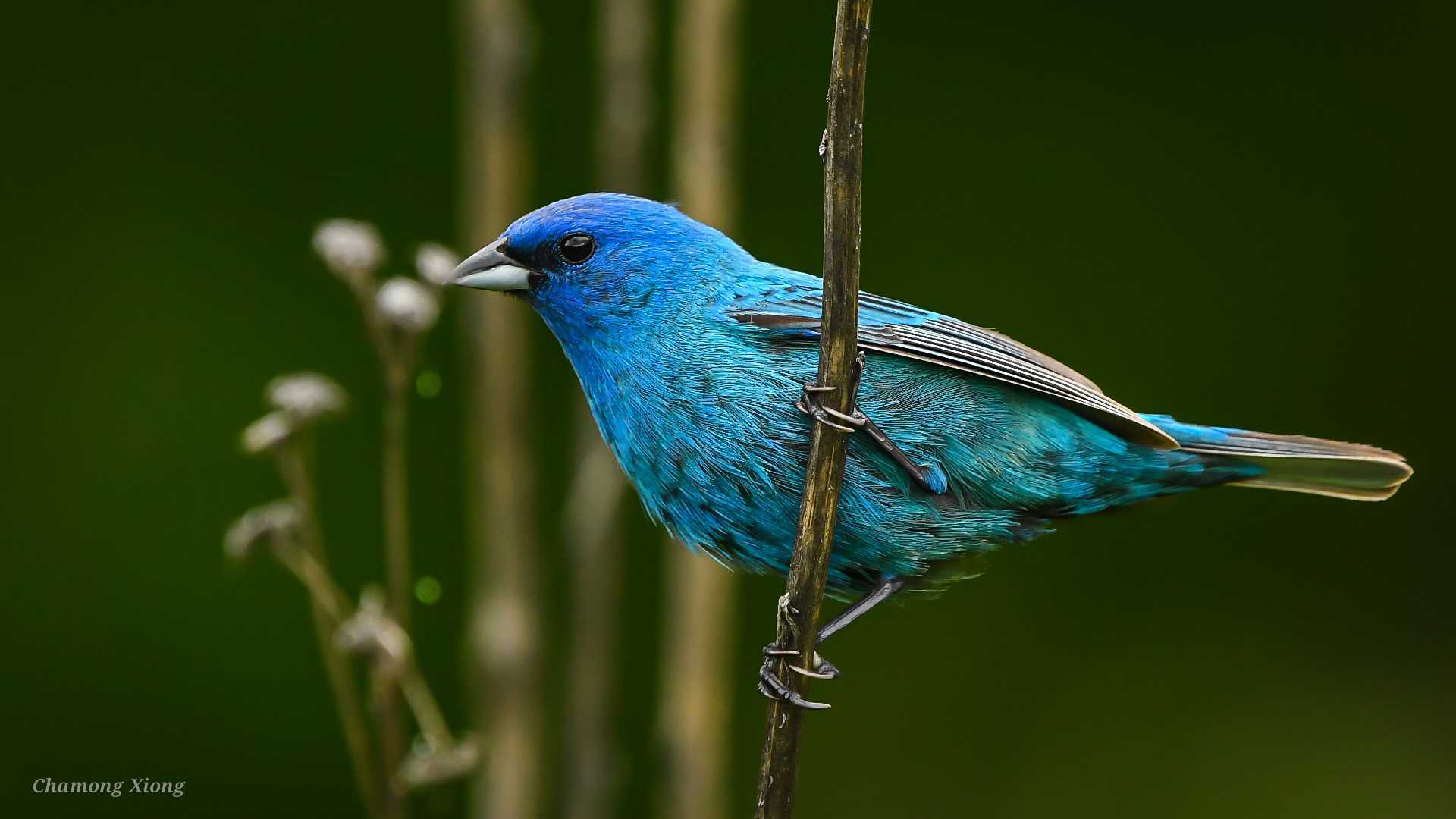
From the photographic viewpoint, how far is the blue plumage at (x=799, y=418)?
9.22 feet

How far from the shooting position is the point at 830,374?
2334mm

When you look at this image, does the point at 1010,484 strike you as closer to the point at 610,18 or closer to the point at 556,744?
the point at 610,18

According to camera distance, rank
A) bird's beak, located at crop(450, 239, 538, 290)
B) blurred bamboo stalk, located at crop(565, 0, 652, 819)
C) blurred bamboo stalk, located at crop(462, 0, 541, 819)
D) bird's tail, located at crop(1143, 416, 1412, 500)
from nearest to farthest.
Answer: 1. bird's beak, located at crop(450, 239, 538, 290)
2. bird's tail, located at crop(1143, 416, 1412, 500)
3. blurred bamboo stalk, located at crop(462, 0, 541, 819)
4. blurred bamboo stalk, located at crop(565, 0, 652, 819)

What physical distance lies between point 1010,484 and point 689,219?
92 cm

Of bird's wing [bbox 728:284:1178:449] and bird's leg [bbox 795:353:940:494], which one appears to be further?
bird's wing [bbox 728:284:1178:449]

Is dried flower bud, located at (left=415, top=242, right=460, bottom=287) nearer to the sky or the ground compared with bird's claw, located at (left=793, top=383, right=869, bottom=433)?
nearer to the sky

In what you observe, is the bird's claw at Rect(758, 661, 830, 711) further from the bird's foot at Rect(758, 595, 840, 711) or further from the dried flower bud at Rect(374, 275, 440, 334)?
the dried flower bud at Rect(374, 275, 440, 334)

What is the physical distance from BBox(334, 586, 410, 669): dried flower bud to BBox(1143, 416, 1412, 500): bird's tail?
1804 mm

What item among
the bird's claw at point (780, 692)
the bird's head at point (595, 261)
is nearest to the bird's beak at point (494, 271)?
the bird's head at point (595, 261)

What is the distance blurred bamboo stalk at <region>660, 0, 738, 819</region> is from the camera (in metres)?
3.95

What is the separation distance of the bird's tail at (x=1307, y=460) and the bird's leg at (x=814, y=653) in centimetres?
76

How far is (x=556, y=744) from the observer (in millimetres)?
4809

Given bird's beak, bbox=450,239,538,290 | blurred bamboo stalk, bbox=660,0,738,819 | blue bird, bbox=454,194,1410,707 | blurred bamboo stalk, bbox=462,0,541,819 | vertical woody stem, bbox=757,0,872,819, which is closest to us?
vertical woody stem, bbox=757,0,872,819

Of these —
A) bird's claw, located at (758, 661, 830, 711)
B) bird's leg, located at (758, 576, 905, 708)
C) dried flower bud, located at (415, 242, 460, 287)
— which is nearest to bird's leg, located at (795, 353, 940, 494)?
bird's leg, located at (758, 576, 905, 708)
